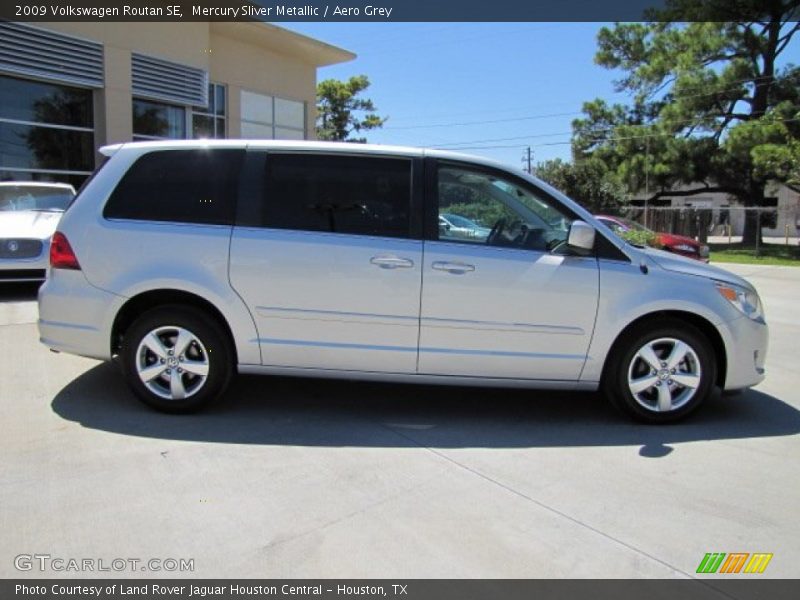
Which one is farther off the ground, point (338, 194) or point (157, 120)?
point (157, 120)

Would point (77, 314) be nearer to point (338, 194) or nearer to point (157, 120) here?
point (338, 194)

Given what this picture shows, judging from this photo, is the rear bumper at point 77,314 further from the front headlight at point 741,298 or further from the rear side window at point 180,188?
the front headlight at point 741,298

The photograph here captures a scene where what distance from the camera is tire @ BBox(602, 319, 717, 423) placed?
4695 mm

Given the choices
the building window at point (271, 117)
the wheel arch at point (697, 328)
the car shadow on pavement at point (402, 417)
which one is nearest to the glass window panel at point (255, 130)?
the building window at point (271, 117)

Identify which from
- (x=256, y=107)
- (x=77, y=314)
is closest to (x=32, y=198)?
(x=77, y=314)

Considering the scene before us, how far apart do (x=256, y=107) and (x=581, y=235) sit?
1698 cm

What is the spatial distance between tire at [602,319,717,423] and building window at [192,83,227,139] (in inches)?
606

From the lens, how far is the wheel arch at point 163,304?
15.3 feet

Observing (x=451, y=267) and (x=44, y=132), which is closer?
(x=451, y=267)

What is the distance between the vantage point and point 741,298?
485 centimetres

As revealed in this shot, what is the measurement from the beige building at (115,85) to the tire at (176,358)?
1113 centimetres

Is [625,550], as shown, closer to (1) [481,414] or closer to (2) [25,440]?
(1) [481,414]

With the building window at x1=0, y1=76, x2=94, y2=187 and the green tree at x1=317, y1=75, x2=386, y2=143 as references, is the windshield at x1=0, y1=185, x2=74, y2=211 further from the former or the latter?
the green tree at x1=317, y1=75, x2=386, y2=143
